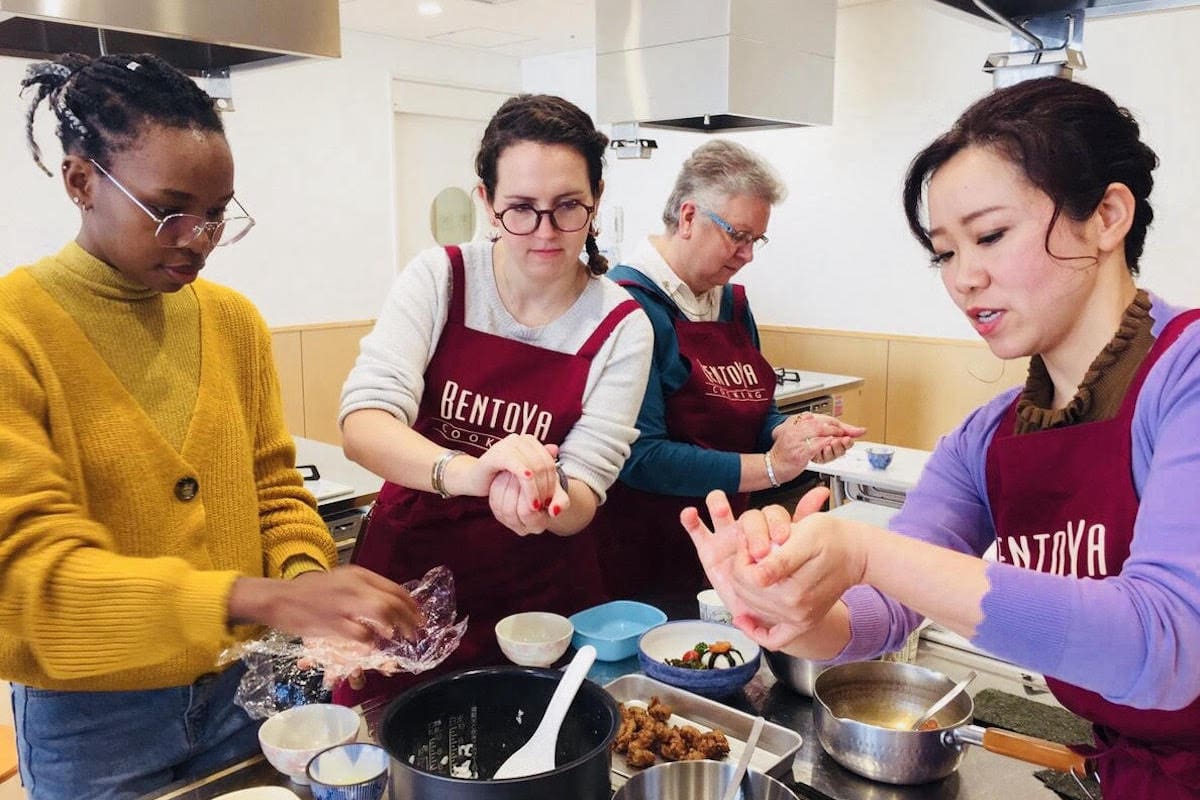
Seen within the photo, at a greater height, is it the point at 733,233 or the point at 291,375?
the point at 733,233

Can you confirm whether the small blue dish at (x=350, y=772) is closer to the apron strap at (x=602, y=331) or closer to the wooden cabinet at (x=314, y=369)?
the apron strap at (x=602, y=331)

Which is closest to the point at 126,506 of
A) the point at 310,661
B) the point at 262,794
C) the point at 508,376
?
the point at 310,661

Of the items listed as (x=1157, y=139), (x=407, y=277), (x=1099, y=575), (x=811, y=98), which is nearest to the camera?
(x=1099, y=575)

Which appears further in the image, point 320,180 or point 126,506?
point 320,180

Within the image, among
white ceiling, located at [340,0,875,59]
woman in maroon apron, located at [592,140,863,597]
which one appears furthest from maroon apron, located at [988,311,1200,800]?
white ceiling, located at [340,0,875,59]

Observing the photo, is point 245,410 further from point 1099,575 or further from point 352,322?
point 352,322

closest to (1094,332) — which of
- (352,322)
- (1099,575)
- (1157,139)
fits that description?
(1099,575)

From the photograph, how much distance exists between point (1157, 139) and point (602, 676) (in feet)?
13.5

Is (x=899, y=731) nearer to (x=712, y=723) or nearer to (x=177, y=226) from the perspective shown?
(x=712, y=723)

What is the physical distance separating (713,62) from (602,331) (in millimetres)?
1124

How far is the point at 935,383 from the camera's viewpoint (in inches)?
203

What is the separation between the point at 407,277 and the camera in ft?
5.89

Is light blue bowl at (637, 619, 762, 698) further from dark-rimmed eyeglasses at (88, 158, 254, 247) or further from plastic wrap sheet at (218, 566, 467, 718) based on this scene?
dark-rimmed eyeglasses at (88, 158, 254, 247)

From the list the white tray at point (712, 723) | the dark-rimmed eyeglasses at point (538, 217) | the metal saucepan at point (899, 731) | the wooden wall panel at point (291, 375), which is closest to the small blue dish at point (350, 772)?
the white tray at point (712, 723)
